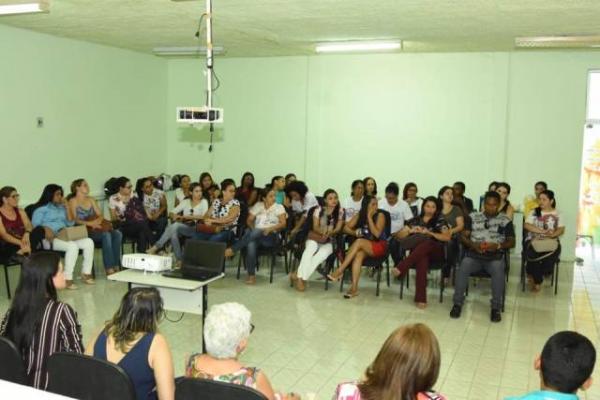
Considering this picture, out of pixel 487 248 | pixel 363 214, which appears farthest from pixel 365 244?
pixel 487 248

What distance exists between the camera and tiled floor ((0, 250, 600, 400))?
4.63 m

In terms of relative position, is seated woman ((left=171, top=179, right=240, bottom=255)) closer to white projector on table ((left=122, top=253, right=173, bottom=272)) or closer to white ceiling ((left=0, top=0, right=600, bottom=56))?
white ceiling ((left=0, top=0, right=600, bottom=56))

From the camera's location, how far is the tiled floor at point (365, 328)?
4.63 meters

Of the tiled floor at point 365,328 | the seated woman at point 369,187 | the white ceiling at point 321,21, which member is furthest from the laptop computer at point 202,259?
the seated woman at point 369,187

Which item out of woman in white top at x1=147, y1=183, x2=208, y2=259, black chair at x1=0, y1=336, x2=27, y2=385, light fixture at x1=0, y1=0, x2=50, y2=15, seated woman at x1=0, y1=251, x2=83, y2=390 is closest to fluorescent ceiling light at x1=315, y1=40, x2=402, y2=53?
woman in white top at x1=147, y1=183, x2=208, y2=259

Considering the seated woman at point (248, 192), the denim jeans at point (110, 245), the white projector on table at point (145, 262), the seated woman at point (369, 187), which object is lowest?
the denim jeans at point (110, 245)

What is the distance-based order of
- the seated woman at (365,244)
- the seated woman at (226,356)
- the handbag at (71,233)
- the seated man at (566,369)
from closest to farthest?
the seated man at (566,369)
the seated woman at (226,356)
the seated woman at (365,244)
the handbag at (71,233)

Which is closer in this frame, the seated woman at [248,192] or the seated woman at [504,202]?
the seated woman at [504,202]

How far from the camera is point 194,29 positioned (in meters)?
7.48

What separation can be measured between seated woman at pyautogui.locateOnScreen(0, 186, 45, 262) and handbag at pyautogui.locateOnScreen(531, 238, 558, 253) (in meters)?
5.52

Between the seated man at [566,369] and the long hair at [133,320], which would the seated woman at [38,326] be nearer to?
the long hair at [133,320]

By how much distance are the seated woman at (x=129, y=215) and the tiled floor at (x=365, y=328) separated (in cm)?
91

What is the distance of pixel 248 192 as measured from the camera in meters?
9.15

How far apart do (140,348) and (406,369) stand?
1197 millimetres
